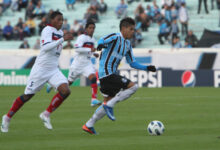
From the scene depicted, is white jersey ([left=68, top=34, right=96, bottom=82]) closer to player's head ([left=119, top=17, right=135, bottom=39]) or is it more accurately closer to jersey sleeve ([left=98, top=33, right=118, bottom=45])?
player's head ([left=119, top=17, right=135, bottom=39])

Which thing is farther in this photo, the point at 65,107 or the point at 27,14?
the point at 27,14

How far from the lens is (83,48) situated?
17.8m

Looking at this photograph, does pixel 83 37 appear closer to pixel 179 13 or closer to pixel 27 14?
pixel 179 13

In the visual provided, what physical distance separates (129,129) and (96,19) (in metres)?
22.2

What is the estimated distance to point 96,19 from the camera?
32.6 m

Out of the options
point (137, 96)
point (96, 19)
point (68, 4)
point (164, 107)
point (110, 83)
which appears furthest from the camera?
point (68, 4)

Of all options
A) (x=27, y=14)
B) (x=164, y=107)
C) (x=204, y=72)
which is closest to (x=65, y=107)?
(x=164, y=107)

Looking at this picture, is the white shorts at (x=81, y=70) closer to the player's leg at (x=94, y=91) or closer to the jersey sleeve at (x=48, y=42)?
the player's leg at (x=94, y=91)

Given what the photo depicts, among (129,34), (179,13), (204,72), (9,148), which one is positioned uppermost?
(129,34)

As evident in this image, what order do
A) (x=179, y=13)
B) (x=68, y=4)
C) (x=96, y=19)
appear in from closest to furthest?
(x=179, y=13) → (x=96, y=19) → (x=68, y=4)

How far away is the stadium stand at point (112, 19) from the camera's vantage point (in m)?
30.1

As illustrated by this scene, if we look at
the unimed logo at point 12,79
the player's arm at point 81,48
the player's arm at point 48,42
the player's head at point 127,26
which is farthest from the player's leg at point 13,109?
the unimed logo at point 12,79

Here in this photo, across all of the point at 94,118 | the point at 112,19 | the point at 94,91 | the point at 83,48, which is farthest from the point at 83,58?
the point at 112,19

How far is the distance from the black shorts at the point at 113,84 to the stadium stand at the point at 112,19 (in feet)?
59.8
